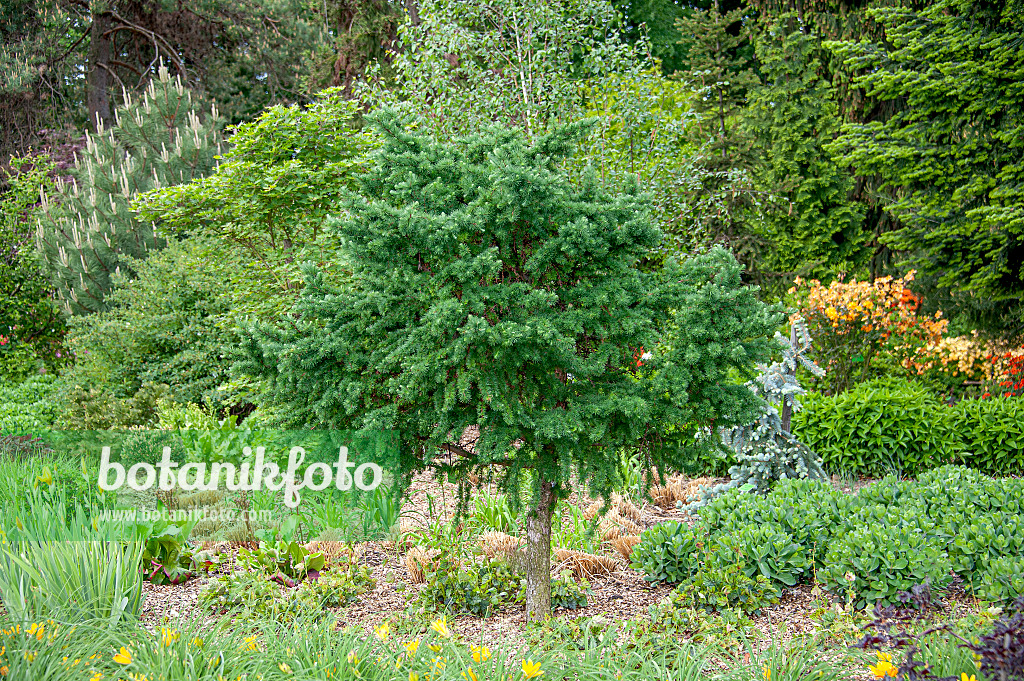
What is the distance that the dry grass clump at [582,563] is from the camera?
431 centimetres

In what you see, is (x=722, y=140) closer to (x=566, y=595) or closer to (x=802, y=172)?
(x=802, y=172)

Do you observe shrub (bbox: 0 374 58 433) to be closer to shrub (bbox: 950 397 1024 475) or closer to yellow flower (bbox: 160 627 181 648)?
yellow flower (bbox: 160 627 181 648)

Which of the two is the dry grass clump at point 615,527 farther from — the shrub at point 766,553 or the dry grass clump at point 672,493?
the shrub at point 766,553

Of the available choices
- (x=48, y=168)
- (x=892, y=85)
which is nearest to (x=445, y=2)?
(x=892, y=85)

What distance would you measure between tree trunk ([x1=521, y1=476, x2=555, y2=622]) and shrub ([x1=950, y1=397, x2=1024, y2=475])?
436 cm

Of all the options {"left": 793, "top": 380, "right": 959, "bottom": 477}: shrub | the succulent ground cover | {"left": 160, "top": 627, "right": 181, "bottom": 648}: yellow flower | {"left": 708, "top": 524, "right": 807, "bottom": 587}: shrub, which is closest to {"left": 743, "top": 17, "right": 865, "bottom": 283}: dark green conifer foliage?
{"left": 793, "top": 380, "right": 959, "bottom": 477}: shrub

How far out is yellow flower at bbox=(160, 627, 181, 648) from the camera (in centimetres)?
265

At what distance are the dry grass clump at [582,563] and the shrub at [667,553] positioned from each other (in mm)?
215

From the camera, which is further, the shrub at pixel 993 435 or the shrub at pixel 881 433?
the shrub at pixel 881 433

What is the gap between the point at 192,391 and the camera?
7.79 meters

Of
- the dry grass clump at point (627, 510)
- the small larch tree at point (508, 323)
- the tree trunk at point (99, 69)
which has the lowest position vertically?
the dry grass clump at point (627, 510)

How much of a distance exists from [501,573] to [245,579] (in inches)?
51.5

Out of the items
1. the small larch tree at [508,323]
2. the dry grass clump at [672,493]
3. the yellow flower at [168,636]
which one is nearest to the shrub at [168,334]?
the dry grass clump at [672,493]

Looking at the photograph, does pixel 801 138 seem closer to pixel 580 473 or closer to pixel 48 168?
pixel 580 473
